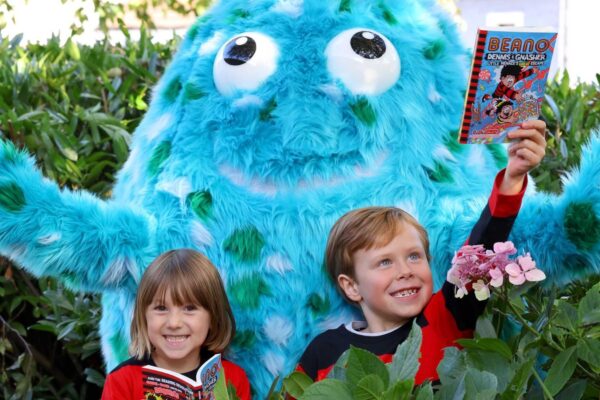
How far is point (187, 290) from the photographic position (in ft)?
7.89

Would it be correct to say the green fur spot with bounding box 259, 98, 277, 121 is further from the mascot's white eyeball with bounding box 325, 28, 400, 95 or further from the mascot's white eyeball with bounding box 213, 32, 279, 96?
the mascot's white eyeball with bounding box 325, 28, 400, 95

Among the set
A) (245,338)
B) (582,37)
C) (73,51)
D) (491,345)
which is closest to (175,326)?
(245,338)

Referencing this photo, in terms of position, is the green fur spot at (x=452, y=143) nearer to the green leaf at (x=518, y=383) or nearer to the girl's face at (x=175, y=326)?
the girl's face at (x=175, y=326)

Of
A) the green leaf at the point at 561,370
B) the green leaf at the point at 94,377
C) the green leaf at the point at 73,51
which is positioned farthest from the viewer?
the green leaf at the point at 73,51

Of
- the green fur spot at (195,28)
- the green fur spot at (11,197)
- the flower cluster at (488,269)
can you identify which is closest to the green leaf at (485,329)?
the flower cluster at (488,269)

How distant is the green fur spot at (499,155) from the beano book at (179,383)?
3.19ft

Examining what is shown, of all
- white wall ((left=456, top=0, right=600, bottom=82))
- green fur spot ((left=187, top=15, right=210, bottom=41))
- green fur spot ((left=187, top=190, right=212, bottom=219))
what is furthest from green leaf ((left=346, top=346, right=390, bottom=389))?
white wall ((left=456, top=0, right=600, bottom=82))

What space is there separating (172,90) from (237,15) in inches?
11.2

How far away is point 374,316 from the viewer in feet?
7.91

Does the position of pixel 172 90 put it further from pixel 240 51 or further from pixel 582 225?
pixel 582 225

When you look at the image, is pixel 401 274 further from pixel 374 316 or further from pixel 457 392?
pixel 457 392

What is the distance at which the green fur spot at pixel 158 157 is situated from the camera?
8.76 ft

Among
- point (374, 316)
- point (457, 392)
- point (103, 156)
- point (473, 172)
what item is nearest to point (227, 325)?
point (374, 316)

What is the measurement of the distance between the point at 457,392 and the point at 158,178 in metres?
1.31
